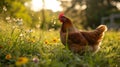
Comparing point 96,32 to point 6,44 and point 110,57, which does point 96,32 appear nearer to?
point 110,57

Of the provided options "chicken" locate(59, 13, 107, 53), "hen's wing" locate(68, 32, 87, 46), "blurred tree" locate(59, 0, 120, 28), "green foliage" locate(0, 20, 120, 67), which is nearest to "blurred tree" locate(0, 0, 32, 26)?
"green foliage" locate(0, 20, 120, 67)

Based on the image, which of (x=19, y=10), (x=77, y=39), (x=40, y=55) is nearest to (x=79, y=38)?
(x=77, y=39)

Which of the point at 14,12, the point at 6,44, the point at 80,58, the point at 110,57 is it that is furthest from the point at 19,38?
the point at 14,12

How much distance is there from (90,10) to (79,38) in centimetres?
2796

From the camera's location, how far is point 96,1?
33406 mm

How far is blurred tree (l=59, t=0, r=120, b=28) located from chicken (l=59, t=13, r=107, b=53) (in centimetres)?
2362

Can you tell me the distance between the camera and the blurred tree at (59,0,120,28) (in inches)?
1209

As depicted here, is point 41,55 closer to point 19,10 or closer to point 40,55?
point 40,55

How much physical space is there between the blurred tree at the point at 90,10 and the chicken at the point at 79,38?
77.5 feet

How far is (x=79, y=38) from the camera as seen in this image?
483cm

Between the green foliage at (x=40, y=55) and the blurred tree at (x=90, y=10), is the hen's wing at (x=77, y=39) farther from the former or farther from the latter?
the blurred tree at (x=90, y=10)

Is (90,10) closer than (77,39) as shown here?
No

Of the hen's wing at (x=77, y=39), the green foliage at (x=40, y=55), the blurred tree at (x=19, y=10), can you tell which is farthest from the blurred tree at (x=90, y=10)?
the hen's wing at (x=77, y=39)

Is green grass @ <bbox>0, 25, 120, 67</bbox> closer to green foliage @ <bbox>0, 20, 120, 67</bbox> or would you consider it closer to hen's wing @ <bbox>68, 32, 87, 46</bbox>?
green foliage @ <bbox>0, 20, 120, 67</bbox>
